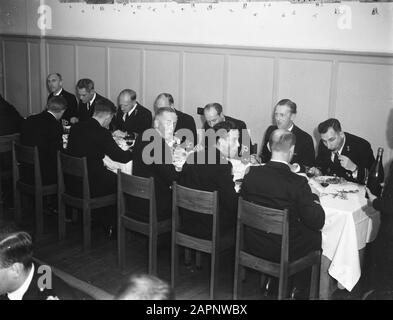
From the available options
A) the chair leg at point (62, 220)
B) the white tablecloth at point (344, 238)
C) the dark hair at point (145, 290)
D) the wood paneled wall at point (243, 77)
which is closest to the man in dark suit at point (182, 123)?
the wood paneled wall at point (243, 77)

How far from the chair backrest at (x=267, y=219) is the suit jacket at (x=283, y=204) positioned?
157 millimetres

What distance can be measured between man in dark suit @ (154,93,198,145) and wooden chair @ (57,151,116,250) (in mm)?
1687

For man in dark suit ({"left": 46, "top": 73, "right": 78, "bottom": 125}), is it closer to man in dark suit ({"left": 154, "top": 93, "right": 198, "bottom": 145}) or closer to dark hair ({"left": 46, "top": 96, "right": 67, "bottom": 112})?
man in dark suit ({"left": 154, "top": 93, "right": 198, "bottom": 145})

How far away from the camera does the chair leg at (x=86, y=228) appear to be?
4.93 metres

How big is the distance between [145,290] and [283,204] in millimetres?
1834

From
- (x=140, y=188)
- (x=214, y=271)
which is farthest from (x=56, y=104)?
(x=214, y=271)

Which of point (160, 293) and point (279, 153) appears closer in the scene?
point (160, 293)

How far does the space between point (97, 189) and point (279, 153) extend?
2.14 metres

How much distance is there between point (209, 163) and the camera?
399cm

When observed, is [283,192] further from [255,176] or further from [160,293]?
[160,293]

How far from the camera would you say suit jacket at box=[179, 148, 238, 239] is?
156 inches

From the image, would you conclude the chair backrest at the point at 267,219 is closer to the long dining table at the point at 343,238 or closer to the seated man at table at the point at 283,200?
the seated man at table at the point at 283,200
